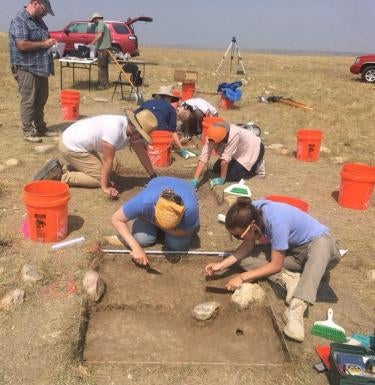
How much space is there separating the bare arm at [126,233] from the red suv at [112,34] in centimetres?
1382

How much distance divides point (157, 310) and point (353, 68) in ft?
50.2

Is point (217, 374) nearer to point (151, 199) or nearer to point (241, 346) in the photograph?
point (241, 346)

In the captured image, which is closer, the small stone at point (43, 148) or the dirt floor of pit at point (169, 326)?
the dirt floor of pit at point (169, 326)

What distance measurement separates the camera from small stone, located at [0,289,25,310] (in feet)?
9.55

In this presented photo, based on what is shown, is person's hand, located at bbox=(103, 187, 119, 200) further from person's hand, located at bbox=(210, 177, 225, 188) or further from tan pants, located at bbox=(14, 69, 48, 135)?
tan pants, located at bbox=(14, 69, 48, 135)

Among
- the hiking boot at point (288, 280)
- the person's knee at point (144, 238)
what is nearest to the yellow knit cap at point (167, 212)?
the person's knee at point (144, 238)

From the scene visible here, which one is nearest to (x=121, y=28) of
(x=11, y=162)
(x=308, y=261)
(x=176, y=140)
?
(x=176, y=140)

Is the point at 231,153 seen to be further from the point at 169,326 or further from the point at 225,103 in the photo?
the point at 225,103

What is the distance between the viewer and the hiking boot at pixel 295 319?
2775mm

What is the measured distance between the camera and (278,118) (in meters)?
9.85

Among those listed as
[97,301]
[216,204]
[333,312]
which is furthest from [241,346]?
[216,204]

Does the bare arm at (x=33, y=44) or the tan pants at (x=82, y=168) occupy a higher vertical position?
the bare arm at (x=33, y=44)

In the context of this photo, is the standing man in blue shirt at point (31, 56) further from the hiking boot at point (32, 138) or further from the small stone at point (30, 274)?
the small stone at point (30, 274)

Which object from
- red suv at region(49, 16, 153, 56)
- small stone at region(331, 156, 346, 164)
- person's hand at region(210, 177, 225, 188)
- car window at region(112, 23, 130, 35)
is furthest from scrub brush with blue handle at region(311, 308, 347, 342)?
car window at region(112, 23, 130, 35)
